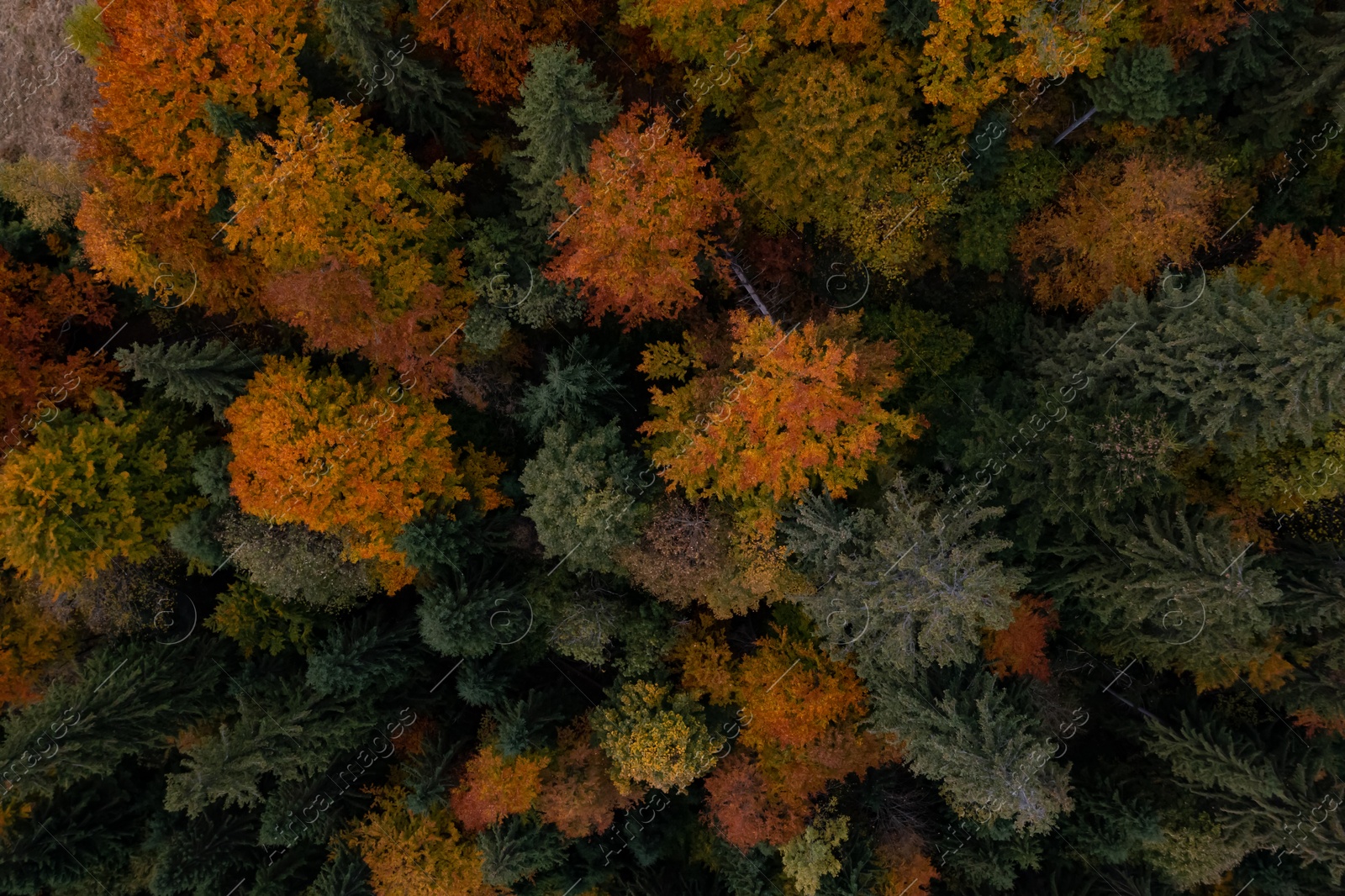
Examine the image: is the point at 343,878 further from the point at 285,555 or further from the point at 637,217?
Result: the point at 637,217

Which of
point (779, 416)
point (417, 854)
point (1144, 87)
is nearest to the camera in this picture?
point (779, 416)

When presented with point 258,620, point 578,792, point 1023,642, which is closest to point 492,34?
point 258,620

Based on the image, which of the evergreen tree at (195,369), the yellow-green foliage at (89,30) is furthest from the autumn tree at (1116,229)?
the yellow-green foliage at (89,30)

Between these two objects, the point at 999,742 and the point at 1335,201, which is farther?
the point at 1335,201

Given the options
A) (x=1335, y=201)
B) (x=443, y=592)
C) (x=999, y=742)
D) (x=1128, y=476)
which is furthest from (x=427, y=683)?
(x=1335, y=201)

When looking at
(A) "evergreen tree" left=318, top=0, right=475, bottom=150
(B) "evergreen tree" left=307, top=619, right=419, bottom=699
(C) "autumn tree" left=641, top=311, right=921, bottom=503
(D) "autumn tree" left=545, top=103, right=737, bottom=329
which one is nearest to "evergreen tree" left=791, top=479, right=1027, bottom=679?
(C) "autumn tree" left=641, top=311, right=921, bottom=503

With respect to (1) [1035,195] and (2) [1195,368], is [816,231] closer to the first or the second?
(1) [1035,195]

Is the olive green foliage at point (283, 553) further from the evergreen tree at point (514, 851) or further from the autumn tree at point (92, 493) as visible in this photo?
the evergreen tree at point (514, 851)

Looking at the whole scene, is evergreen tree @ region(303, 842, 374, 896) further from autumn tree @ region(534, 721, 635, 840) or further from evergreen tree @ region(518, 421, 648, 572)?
evergreen tree @ region(518, 421, 648, 572)
